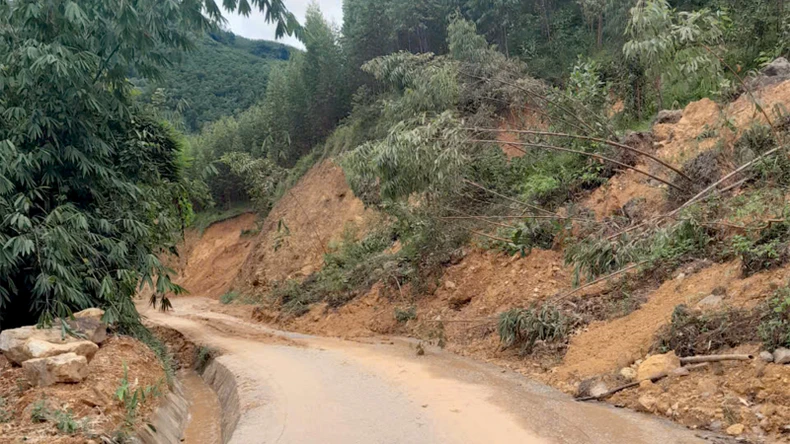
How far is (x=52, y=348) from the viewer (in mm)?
7188

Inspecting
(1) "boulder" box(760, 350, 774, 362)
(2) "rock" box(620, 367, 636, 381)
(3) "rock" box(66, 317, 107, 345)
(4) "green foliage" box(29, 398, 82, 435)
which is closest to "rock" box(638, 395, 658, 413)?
(2) "rock" box(620, 367, 636, 381)

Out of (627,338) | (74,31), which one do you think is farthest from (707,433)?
(74,31)

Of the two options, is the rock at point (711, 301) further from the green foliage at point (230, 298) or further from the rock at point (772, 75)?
the green foliage at point (230, 298)

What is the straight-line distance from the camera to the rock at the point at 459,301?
13438 mm

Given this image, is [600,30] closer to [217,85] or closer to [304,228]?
[304,228]

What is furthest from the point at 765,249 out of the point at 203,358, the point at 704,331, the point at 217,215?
the point at 217,215

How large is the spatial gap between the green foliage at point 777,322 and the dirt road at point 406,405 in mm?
1372

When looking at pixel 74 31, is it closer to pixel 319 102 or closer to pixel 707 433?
pixel 707 433

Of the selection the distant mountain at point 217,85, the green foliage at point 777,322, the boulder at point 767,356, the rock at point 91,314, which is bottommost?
the rock at point 91,314

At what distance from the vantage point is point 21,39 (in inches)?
347

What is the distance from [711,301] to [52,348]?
27.0 feet

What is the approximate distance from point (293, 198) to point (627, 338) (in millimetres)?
24132

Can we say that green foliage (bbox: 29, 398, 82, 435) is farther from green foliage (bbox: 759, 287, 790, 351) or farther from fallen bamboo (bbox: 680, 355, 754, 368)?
green foliage (bbox: 759, 287, 790, 351)

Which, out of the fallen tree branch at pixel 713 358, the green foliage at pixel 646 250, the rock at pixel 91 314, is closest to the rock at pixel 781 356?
the fallen tree branch at pixel 713 358
